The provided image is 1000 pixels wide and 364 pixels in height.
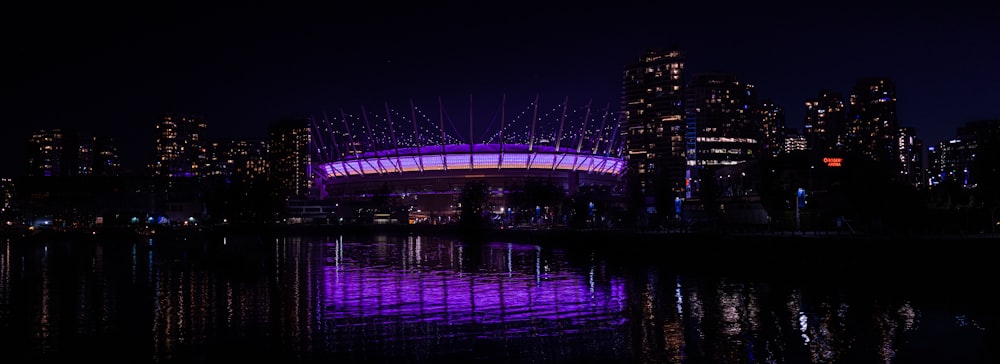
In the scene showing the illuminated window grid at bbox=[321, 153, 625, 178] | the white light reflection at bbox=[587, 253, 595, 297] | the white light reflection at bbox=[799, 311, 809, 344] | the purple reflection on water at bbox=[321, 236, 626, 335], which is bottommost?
the white light reflection at bbox=[799, 311, 809, 344]

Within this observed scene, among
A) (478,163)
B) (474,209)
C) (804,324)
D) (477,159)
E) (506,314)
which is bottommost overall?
(804,324)

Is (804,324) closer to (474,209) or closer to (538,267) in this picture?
(538,267)

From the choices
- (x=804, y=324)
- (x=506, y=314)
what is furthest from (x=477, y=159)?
(x=804, y=324)

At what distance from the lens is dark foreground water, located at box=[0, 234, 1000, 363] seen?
768 inches

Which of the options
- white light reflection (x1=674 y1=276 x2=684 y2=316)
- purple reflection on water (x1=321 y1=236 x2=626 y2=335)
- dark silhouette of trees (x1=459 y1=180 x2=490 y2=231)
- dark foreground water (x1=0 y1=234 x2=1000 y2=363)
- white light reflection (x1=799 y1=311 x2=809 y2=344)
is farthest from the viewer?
dark silhouette of trees (x1=459 y1=180 x2=490 y2=231)

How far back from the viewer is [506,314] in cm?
2595

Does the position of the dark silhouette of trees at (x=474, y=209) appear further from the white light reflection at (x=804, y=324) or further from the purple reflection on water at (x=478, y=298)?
the white light reflection at (x=804, y=324)

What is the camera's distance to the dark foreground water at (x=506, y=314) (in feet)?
64.0

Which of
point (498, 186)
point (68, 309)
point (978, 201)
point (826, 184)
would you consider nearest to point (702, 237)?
point (978, 201)

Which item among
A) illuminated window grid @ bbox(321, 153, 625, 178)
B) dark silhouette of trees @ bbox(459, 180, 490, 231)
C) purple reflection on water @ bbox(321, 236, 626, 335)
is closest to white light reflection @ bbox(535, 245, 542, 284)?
purple reflection on water @ bbox(321, 236, 626, 335)

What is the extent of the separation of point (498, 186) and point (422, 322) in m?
147

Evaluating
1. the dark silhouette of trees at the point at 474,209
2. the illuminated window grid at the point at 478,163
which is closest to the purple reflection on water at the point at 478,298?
the dark silhouette of trees at the point at 474,209

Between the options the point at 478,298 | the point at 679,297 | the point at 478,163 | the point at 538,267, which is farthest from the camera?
the point at 478,163

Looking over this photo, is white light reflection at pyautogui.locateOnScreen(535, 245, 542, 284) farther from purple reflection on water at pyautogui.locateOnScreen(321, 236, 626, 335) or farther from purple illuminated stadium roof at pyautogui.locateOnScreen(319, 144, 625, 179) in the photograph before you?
purple illuminated stadium roof at pyautogui.locateOnScreen(319, 144, 625, 179)
